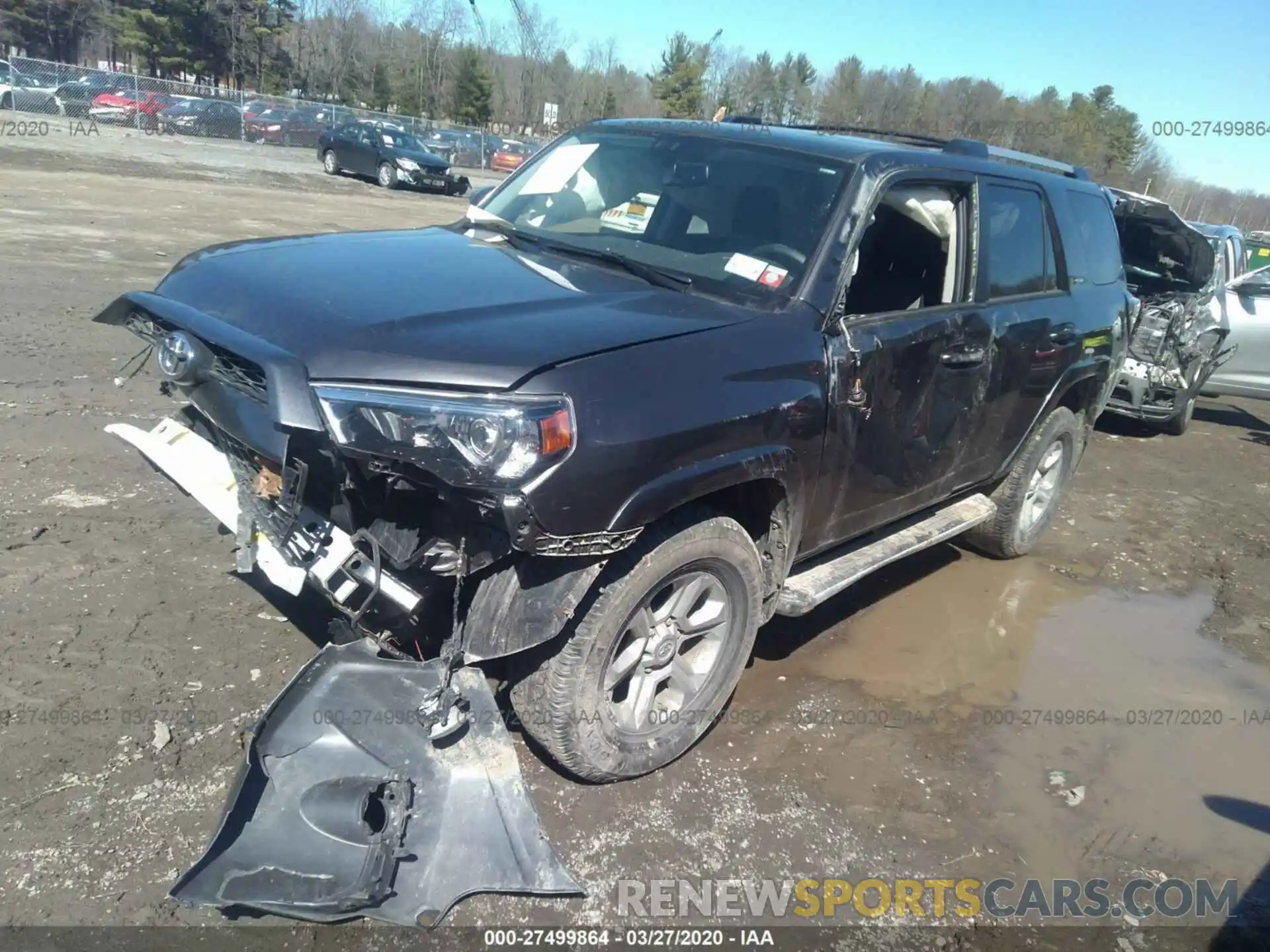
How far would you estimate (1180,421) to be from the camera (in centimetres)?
971

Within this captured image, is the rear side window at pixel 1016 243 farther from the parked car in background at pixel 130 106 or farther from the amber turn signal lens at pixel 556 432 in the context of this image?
the parked car in background at pixel 130 106

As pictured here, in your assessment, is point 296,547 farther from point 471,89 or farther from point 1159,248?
point 471,89

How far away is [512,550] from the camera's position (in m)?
2.58

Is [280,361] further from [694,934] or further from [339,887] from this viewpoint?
[694,934]

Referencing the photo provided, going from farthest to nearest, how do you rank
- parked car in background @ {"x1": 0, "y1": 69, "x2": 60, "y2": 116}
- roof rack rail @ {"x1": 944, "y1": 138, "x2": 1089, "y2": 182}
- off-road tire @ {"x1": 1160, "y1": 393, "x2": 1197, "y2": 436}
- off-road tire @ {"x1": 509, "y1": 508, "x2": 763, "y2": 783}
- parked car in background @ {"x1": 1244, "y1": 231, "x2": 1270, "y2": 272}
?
parked car in background @ {"x1": 0, "y1": 69, "x2": 60, "y2": 116}
parked car in background @ {"x1": 1244, "y1": 231, "x2": 1270, "y2": 272}
off-road tire @ {"x1": 1160, "y1": 393, "x2": 1197, "y2": 436}
roof rack rail @ {"x1": 944, "y1": 138, "x2": 1089, "y2": 182}
off-road tire @ {"x1": 509, "y1": 508, "x2": 763, "y2": 783}

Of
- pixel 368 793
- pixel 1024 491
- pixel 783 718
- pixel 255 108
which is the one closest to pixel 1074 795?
pixel 783 718

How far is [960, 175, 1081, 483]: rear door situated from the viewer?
171 inches

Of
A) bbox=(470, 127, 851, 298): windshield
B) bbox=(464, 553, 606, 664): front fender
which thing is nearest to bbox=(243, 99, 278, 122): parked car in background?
bbox=(470, 127, 851, 298): windshield

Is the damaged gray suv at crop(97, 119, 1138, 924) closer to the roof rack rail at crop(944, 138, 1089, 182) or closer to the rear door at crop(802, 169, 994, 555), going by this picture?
the rear door at crop(802, 169, 994, 555)

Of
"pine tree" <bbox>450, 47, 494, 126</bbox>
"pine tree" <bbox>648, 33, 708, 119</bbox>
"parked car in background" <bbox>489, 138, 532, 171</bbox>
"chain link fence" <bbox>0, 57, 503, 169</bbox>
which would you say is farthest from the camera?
"pine tree" <bbox>648, 33, 708, 119</bbox>

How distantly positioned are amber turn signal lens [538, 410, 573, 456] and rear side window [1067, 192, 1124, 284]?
3.70m

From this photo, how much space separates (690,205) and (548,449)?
173 cm

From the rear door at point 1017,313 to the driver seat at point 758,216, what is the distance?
1.12m

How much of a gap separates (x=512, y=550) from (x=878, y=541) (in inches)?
86.1
